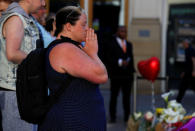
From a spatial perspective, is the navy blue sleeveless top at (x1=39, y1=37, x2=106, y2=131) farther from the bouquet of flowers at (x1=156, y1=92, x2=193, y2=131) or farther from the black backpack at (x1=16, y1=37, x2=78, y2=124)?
the bouquet of flowers at (x1=156, y1=92, x2=193, y2=131)

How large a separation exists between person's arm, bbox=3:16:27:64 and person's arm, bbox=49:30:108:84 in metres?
0.50

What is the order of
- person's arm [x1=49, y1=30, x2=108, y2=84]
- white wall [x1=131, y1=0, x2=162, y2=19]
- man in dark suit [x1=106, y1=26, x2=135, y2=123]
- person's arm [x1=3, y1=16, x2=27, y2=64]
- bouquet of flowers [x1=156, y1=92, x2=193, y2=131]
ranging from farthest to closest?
white wall [x1=131, y1=0, x2=162, y2=19] < man in dark suit [x1=106, y1=26, x2=135, y2=123] < bouquet of flowers [x1=156, y1=92, x2=193, y2=131] < person's arm [x1=3, y1=16, x2=27, y2=64] < person's arm [x1=49, y1=30, x2=108, y2=84]

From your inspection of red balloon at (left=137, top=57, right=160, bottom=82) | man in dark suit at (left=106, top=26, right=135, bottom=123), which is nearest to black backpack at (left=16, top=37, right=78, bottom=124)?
red balloon at (left=137, top=57, right=160, bottom=82)

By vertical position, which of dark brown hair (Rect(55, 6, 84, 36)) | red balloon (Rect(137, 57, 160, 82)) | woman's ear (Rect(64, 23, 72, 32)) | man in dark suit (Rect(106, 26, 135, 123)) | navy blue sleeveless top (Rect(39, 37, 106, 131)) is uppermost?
dark brown hair (Rect(55, 6, 84, 36))

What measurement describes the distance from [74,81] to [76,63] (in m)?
0.14

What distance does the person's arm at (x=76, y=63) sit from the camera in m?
2.61

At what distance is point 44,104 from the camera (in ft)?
8.88

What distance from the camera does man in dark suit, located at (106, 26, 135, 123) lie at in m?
7.48

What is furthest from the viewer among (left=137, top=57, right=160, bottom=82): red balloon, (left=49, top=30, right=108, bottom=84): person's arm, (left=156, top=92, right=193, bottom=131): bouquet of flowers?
(left=137, top=57, right=160, bottom=82): red balloon

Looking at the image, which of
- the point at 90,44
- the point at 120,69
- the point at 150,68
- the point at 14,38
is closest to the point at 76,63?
the point at 90,44

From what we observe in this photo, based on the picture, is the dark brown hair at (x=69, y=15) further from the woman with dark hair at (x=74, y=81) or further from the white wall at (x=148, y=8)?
the white wall at (x=148, y=8)

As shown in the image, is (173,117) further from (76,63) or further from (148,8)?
(148,8)

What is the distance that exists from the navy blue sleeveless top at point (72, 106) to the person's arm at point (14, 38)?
47 cm

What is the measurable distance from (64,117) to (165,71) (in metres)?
8.35
